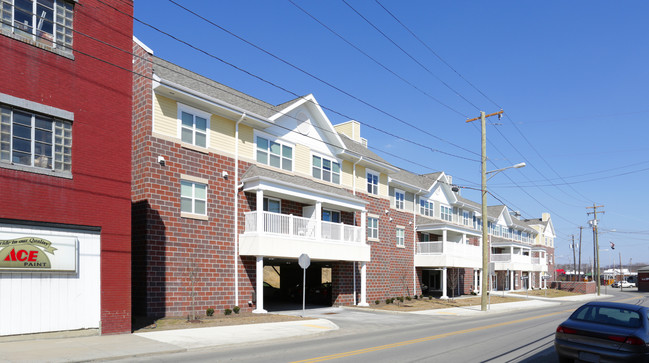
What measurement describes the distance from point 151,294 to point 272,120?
10218 millimetres

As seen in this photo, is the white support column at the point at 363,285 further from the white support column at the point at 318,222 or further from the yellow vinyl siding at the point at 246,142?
the yellow vinyl siding at the point at 246,142

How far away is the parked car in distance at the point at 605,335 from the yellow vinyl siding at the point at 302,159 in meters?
18.0

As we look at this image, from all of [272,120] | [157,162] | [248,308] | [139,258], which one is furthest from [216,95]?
[248,308]

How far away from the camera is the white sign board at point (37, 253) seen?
43.1ft

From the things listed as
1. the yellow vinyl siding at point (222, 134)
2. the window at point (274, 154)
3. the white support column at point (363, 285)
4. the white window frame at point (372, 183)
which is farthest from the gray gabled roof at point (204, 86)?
the white support column at point (363, 285)

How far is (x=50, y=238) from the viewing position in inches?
553

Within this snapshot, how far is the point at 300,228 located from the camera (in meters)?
25.3

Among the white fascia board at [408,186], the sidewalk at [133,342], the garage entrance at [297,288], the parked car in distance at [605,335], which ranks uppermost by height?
the white fascia board at [408,186]

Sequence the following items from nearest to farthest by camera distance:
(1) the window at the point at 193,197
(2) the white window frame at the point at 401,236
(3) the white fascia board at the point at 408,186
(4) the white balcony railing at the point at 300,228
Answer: (1) the window at the point at 193,197 → (4) the white balcony railing at the point at 300,228 → (3) the white fascia board at the point at 408,186 → (2) the white window frame at the point at 401,236

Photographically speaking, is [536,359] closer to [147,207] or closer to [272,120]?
[147,207]

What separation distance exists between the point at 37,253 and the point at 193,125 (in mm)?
9433

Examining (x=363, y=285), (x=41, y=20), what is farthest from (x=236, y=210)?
(x=41, y=20)

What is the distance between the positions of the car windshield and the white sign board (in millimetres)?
13130

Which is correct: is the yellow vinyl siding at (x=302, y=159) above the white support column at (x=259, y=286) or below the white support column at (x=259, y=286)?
above
